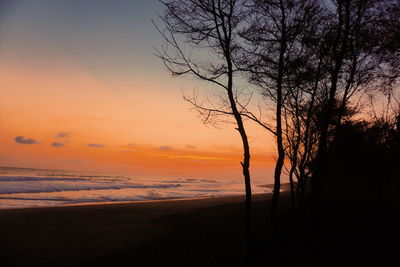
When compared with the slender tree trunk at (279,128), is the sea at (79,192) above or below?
below

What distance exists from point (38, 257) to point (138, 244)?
382 cm

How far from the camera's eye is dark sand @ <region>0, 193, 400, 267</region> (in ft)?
28.5

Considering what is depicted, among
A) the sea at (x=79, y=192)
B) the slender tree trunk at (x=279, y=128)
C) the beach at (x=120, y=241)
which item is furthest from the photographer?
the sea at (x=79, y=192)

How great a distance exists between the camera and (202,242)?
12.2 metres

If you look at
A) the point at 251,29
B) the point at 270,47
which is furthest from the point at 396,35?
the point at 251,29

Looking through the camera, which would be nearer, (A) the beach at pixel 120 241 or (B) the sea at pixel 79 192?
(A) the beach at pixel 120 241

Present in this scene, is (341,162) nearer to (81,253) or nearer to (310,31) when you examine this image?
(310,31)

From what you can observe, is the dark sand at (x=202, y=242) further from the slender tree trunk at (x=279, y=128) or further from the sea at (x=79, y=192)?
the sea at (x=79, y=192)

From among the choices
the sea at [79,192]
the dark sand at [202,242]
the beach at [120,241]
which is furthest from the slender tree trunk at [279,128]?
the sea at [79,192]

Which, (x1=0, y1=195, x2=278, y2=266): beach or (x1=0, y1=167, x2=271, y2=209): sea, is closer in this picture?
(x1=0, y1=195, x2=278, y2=266): beach

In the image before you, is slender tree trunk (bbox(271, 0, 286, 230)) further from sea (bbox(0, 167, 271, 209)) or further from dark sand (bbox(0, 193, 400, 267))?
sea (bbox(0, 167, 271, 209))

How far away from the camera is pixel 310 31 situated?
9.72 m

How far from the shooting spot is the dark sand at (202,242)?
28.5 feet

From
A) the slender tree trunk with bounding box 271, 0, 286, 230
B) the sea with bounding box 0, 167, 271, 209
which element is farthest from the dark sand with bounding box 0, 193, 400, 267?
the sea with bounding box 0, 167, 271, 209
